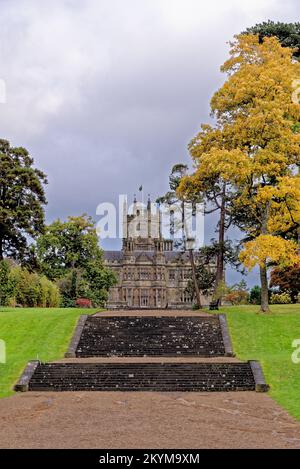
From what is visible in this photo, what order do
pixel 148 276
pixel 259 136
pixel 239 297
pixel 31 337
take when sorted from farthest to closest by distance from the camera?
1. pixel 148 276
2. pixel 239 297
3. pixel 259 136
4. pixel 31 337

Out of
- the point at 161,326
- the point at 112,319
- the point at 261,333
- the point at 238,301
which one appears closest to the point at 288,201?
the point at 261,333

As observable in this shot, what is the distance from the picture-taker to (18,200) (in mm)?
47375

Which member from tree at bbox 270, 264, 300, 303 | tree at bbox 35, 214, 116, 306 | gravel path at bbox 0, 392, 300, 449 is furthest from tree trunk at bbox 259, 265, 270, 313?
tree at bbox 35, 214, 116, 306

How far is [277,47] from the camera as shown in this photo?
3650 cm

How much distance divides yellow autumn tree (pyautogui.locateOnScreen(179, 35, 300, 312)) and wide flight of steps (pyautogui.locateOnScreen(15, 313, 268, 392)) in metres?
5.68

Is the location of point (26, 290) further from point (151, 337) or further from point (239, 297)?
point (239, 297)

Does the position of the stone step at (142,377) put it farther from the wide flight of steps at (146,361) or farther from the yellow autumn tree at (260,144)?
A: the yellow autumn tree at (260,144)

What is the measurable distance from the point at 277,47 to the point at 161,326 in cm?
1934

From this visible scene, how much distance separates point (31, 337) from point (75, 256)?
106 feet

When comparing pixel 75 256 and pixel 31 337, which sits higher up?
pixel 75 256

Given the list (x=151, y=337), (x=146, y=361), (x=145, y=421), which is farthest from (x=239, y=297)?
(x=145, y=421)

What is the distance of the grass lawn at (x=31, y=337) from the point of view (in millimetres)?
25578

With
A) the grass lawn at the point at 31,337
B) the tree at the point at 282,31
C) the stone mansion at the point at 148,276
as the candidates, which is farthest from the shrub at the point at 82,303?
Result: the stone mansion at the point at 148,276

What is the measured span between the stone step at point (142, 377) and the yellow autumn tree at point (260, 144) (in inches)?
387
